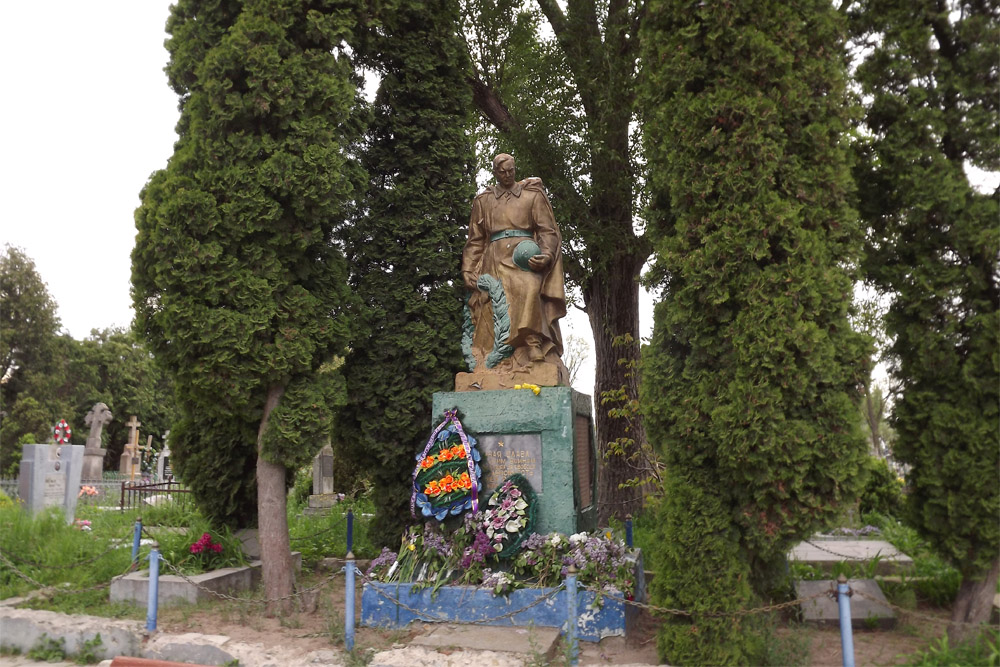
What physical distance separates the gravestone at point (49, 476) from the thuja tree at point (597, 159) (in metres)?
8.74

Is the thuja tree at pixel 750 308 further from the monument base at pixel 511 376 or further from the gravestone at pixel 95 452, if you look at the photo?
the gravestone at pixel 95 452

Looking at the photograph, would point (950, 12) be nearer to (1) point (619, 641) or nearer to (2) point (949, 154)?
(2) point (949, 154)

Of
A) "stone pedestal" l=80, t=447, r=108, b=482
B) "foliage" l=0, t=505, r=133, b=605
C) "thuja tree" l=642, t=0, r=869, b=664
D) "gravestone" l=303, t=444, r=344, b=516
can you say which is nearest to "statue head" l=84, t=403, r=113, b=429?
"stone pedestal" l=80, t=447, r=108, b=482

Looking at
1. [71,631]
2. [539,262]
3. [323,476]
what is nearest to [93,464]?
[323,476]

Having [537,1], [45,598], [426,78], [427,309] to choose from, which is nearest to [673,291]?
[427,309]

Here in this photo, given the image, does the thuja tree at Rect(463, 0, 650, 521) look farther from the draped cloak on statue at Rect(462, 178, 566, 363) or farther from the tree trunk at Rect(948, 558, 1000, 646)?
the tree trunk at Rect(948, 558, 1000, 646)

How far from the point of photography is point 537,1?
11.4m

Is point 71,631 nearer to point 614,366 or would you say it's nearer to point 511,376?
point 511,376

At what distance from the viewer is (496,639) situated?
5016mm

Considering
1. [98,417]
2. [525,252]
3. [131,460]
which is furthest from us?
[131,460]

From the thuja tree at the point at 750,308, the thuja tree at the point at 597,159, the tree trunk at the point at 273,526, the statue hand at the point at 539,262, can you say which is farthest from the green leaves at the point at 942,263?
the tree trunk at the point at 273,526

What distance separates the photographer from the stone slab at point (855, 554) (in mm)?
6426

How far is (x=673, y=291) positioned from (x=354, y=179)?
368 cm

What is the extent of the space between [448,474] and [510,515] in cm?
72
